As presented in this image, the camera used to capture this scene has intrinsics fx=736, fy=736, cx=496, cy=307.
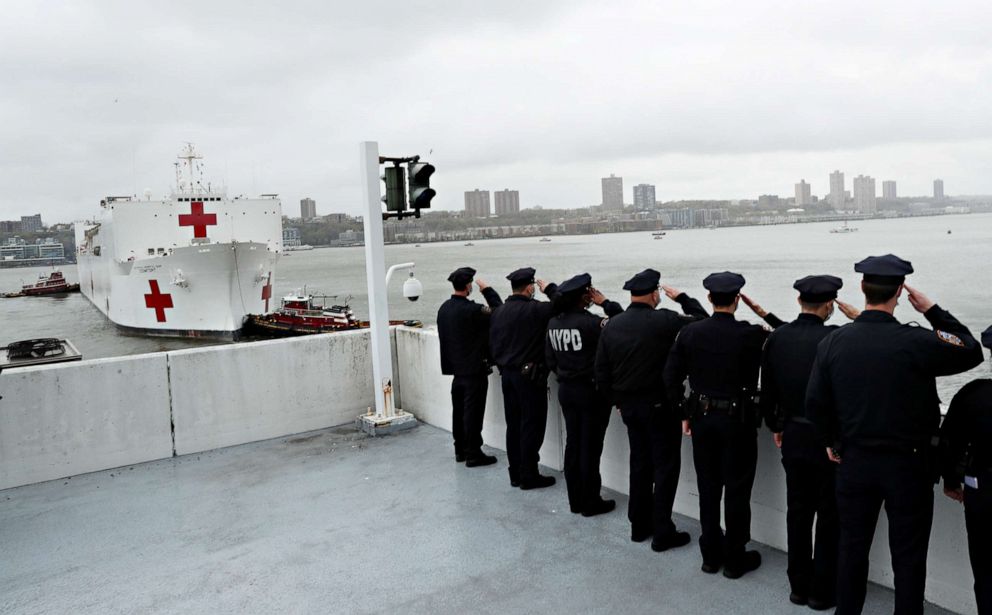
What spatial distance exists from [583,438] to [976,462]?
7.32 feet

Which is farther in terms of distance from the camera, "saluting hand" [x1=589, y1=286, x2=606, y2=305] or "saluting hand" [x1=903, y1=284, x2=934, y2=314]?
"saluting hand" [x1=589, y1=286, x2=606, y2=305]

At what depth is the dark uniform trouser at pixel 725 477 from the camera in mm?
3586

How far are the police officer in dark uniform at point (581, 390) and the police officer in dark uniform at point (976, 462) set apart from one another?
1.96m

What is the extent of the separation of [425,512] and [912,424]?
2927 millimetres

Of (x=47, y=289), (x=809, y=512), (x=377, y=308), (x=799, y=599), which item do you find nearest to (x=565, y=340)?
(x=809, y=512)

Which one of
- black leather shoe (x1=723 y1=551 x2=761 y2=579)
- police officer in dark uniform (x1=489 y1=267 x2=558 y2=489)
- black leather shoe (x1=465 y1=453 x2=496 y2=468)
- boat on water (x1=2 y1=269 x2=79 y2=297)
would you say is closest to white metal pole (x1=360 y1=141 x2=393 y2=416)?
black leather shoe (x1=465 y1=453 x2=496 y2=468)

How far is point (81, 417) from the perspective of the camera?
5762 millimetres

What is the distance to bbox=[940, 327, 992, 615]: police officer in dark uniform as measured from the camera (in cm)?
261

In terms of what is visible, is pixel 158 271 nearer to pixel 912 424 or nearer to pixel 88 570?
pixel 88 570

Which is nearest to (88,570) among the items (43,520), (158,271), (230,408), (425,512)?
(43,520)

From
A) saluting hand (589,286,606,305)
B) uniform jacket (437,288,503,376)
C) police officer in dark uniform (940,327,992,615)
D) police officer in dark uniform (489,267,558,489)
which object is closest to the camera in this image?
police officer in dark uniform (940,327,992,615)

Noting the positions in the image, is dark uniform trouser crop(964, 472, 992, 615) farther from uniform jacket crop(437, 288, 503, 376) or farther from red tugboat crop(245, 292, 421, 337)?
red tugboat crop(245, 292, 421, 337)

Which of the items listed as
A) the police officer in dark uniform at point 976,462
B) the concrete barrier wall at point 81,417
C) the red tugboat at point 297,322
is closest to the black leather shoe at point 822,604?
the police officer in dark uniform at point 976,462

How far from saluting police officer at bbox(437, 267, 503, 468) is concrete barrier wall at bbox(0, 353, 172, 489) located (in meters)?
2.45
